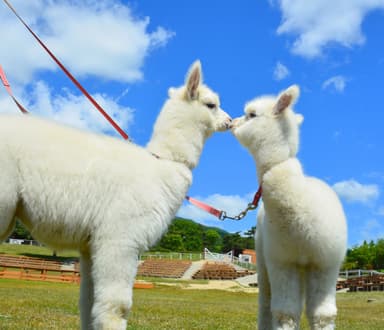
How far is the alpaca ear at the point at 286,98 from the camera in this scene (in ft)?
→ 19.2

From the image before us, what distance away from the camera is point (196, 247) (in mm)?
117312

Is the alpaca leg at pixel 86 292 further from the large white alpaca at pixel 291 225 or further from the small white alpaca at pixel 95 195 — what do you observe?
the large white alpaca at pixel 291 225

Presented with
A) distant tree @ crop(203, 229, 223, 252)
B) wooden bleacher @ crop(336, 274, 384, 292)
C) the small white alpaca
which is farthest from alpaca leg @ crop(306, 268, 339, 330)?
distant tree @ crop(203, 229, 223, 252)

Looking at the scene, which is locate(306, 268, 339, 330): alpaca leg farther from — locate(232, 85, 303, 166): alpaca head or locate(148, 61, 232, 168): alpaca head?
locate(148, 61, 232, 168): alpaca head

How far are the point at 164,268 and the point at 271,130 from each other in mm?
59862

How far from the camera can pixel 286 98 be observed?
584 centimetres

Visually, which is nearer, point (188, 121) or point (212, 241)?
point (188, 121)

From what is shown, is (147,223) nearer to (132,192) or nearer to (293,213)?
(132,192)

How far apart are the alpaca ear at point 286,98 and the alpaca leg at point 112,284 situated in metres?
2.42

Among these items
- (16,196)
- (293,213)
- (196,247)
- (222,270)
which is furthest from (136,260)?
(196,247)

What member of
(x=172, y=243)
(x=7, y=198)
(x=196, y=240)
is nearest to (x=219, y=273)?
(x=172, y=243)

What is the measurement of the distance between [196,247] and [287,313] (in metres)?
113

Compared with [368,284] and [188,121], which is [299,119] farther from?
[368,284]

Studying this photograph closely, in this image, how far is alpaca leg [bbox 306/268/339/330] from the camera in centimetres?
557
